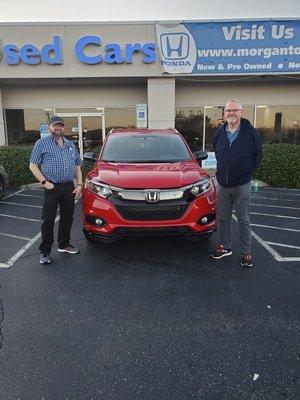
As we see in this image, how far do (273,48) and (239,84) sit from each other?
1.72 meters

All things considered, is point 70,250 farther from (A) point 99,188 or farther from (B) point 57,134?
(B) point 57,134

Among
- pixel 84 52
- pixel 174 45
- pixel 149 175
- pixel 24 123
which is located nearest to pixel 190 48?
pixel 174 45

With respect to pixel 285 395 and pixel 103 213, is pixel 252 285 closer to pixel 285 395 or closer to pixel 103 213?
pixel 285 395

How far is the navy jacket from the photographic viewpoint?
4070 mm

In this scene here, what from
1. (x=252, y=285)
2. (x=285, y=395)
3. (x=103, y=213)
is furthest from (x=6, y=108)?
(x=285, y=395)

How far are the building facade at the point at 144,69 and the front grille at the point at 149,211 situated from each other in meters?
8.05

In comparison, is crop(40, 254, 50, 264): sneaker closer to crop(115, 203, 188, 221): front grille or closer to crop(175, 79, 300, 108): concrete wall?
crop(115, 203, 188, 221): front grille

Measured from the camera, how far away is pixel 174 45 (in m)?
10.9

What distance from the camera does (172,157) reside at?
17.2 feet

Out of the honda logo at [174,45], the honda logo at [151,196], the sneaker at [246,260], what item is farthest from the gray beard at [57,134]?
the honda logo at [174,45]

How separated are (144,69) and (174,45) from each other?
1.18 m

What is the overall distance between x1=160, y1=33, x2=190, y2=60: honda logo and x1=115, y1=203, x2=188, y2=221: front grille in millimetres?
8249

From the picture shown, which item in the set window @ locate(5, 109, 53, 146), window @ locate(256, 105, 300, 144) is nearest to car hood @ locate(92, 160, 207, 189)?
window @ locate(5, 109, 53, 146)

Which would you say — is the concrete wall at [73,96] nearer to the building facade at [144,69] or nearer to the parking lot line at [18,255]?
the building facade at [144,69]
